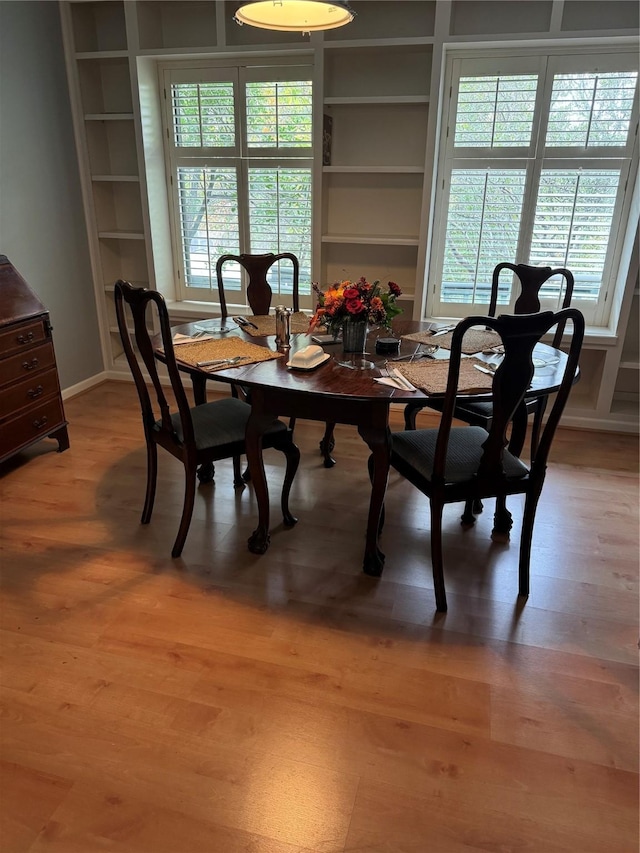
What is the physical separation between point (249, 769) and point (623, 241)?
342 centimetres

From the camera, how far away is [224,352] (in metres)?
2.20

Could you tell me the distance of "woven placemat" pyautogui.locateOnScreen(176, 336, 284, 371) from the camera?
6.90ft

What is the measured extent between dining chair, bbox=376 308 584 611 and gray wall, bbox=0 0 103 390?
8.80 feet

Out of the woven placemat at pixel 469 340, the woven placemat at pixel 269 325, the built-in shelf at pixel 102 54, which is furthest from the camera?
the built-in shelf at pixel 102 54

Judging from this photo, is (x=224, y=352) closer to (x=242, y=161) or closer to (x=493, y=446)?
(x=493, y=446)

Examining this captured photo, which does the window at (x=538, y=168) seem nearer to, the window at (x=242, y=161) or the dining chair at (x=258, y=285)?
the window at (x=242, y=161)

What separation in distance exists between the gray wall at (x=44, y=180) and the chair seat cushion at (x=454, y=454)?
2650mm

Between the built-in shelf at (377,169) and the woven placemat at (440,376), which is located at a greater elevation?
the built-in shelf at (377,169)

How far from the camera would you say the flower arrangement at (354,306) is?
2.02m

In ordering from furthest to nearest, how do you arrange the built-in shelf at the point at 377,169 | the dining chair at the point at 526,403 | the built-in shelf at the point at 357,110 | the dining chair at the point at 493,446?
1. the built-in shelf at the point at 377,169
2. the built-in shelf at the point at 357,110
3. the dining chair at the point at 526,403
4. the dining chair at the point at 493,446

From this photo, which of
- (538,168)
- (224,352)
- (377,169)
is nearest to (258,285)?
(224,352)

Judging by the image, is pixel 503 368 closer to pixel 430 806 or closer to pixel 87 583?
pixel 430 806

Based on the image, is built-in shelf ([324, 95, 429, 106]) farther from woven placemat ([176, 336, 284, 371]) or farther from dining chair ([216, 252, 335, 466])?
woven placemat ([176, 336, 284, 371])

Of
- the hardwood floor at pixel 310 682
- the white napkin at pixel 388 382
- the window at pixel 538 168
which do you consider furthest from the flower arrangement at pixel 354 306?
the window at pixel 538 168
